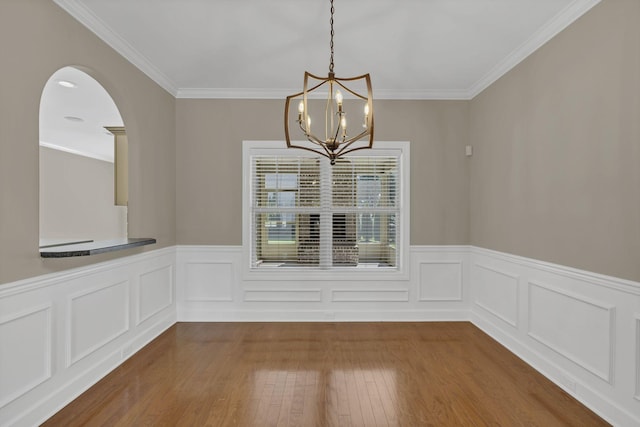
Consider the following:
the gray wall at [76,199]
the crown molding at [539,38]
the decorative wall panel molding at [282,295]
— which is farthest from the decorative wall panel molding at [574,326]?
the gray wall at [76,199]

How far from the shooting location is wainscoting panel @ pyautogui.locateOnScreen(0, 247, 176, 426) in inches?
82.2

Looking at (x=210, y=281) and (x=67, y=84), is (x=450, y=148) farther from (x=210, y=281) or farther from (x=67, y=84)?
(x=67, y=84)

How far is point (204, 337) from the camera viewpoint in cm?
382

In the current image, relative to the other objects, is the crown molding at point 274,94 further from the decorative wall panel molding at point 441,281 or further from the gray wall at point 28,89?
the decorative wall panel molding at point 441,281

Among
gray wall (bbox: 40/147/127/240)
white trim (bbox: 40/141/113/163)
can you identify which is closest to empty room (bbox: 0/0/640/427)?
white trim (bbox: 40/141/113/163)

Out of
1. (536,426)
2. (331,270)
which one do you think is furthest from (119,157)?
(536,426)

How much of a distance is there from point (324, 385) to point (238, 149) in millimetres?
2932

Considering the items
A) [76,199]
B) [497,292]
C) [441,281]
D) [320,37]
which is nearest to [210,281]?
[441,281]

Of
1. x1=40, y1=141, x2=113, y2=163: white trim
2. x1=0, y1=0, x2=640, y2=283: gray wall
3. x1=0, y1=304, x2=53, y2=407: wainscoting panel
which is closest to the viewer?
x1=0, y1=304, x2=53, y2=407: wainscoting panel

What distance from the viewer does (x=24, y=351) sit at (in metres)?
2.16

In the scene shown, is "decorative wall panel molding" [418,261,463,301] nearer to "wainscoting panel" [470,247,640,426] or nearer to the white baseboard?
the white baseboard

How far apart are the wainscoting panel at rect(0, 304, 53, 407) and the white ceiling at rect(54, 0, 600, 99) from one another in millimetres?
2161

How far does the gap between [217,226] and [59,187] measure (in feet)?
20.7

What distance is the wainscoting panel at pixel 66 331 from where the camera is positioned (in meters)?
2.09
